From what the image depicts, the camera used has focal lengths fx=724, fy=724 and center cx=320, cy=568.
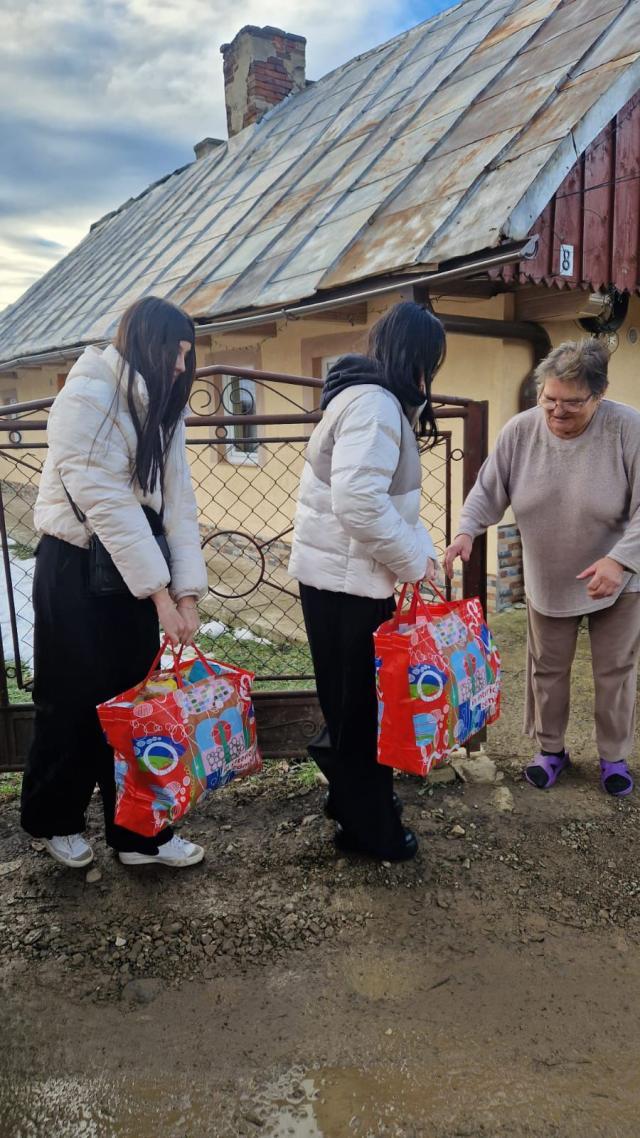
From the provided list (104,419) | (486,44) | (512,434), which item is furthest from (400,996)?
(486,44)

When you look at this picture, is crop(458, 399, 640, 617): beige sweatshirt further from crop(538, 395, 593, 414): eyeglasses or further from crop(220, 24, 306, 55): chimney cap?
crop(220, 24, 306, 55): chimney cap

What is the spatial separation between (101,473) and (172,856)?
131 cm

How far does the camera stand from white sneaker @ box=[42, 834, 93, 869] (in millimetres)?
2375

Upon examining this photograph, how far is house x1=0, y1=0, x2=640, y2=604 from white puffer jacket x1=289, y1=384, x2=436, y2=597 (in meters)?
0.86

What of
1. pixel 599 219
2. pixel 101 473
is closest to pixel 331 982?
pixel 101 473

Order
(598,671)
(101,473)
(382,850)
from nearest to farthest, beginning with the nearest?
(101,473), (382,850), (598,671)

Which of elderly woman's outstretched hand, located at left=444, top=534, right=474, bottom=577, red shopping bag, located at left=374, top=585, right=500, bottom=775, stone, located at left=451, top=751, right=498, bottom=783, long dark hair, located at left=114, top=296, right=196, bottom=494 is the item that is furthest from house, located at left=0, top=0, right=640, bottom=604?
stone, located at left=451, top=751, right=498, bottom=783

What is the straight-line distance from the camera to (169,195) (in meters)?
12.5

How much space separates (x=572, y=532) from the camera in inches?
104

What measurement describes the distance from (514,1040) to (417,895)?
0.56 metres

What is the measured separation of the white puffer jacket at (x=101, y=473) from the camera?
6.21 ft

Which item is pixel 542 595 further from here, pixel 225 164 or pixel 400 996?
pixel 225 164

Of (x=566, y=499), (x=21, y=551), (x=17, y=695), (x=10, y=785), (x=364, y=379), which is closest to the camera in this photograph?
(x=364, y=379)

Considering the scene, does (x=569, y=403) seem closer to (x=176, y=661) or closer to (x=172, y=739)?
(x=176, y=661)
